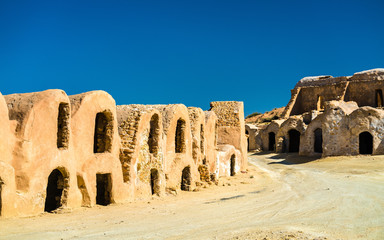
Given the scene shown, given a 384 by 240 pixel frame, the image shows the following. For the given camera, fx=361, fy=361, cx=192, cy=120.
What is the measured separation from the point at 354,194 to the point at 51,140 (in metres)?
9.58

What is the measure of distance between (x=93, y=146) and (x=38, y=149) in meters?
2.38

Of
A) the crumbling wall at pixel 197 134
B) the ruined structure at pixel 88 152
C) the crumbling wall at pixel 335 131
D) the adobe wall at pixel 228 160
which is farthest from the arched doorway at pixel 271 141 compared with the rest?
the ruined structure at pixel 88 152

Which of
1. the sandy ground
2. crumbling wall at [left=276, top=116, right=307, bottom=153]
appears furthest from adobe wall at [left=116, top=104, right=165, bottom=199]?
crumbling wall at [left=276, top=116, right=307, bottom=153]

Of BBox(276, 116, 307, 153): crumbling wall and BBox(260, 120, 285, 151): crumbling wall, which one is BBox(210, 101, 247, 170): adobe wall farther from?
BBox(260, 120, 285, 151): crumbling wall

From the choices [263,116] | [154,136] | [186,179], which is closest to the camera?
[154,136]

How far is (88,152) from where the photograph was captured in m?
9.98

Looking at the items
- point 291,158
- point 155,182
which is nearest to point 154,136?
point 155,182

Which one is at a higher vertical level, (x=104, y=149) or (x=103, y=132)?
(x=103, y=132)

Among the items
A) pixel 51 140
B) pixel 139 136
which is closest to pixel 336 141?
pixel 139 136

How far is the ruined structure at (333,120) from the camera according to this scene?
22844 mm

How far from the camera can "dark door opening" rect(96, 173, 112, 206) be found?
10.4 meters

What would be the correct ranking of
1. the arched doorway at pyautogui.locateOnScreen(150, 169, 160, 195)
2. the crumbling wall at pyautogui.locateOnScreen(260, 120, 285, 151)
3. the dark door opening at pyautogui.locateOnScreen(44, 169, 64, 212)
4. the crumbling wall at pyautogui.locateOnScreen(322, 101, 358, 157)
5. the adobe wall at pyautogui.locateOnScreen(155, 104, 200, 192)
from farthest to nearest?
the crumbling wall at pyautogui.locateOnScreen(260, 120, 285, 151) → the crumbling wall at pyautogui.locateOnScreen(322, 101, 358, 157) → the adobe wall at pyautogui.locateOnScreen(155, 104, 200, 192) → the arched doorway at pyautogui.locateOnScreen(150, 169, 160, 195) → the dark door opening at pyautogui.locateOnScreen(44, 169, 64, 212)

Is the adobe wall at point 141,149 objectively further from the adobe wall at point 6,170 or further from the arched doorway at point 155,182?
the adobe wall at point 6,170

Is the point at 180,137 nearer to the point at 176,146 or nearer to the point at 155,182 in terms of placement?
the point at 176,146
